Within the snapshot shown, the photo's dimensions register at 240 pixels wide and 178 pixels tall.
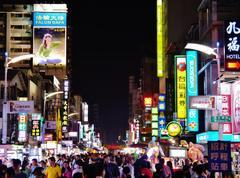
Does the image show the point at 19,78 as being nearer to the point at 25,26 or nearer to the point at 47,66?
the point at 47,66

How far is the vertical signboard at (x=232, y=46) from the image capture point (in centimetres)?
2242

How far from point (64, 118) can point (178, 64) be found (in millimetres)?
53453

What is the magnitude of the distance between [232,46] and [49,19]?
67831mm

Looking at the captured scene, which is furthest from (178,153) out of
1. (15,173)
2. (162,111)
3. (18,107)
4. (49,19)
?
(49,19)

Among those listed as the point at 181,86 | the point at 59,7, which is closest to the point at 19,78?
the point at 181,86

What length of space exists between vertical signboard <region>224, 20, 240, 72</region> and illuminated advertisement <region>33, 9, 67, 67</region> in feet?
198

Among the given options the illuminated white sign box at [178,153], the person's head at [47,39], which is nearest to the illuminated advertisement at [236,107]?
the illuminated white sign box at [178,153]

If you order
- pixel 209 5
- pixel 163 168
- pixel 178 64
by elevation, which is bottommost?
pixel 163 168

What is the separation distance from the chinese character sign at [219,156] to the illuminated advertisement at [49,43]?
6871cm

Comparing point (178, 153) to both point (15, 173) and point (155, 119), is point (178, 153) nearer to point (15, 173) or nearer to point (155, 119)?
point (15, 173)

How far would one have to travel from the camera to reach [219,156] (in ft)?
50.0

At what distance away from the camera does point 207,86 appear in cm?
4188

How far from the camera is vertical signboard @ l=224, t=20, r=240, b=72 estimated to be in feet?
73.6

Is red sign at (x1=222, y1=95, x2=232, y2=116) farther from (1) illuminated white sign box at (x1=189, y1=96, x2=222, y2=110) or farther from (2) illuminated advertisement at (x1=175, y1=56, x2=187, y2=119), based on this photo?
(2) illuminated advertisement at (x1=175, y1=56, x2=187, y2=119)
